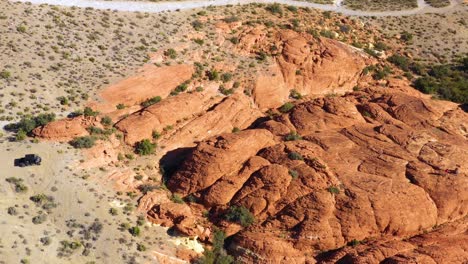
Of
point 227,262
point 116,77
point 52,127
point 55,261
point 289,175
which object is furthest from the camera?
point 116,77

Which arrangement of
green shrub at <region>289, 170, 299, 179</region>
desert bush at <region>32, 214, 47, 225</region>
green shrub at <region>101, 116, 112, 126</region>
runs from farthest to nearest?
1. green shrub at <region>101, 116, 112, 126</region>
2. green shrub at <region>289, 170, 299, 179</region>
3. desert bush at <region>32, 214, 47, 225</region>

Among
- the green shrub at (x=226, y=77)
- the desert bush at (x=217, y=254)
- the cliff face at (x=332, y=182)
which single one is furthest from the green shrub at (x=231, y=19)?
the desert bush at (x=217, y=254)

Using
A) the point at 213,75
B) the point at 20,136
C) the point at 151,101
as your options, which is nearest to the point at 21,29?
the point at 20,136

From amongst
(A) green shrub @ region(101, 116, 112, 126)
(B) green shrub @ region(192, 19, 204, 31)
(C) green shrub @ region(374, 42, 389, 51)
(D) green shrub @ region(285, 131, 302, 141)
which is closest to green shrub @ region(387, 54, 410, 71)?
(C) green shrub @ region(374, 42, 389, 51)

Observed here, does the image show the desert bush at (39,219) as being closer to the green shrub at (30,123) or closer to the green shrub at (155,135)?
the green shrub at (30,123)

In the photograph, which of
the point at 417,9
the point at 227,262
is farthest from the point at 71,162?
the point at 417,9

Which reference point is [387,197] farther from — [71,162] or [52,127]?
[52,127]

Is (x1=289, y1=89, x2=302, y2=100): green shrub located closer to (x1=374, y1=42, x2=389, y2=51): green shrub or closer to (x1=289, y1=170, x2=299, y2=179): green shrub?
(x1=374, y1=42, x2=389, y2=51): green shrub

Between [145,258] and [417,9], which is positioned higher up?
[417,9]
